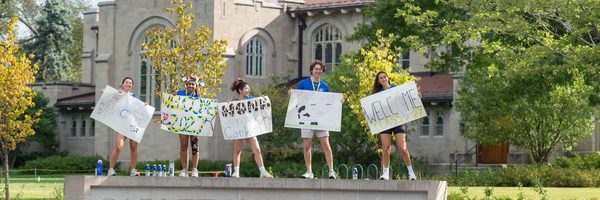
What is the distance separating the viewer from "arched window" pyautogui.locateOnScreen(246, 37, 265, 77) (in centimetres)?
6662

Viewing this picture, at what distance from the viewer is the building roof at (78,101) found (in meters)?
72.9

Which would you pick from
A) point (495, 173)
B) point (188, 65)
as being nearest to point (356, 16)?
point (495, 173)

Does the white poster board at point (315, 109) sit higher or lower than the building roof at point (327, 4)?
lower

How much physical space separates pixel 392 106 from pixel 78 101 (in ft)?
163

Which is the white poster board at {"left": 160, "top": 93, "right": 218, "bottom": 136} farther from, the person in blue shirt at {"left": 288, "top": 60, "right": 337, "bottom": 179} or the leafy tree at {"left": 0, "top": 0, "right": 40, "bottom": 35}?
the leafy tree at {"left": 0, "top": 0, "right": 40, "bottom": 35}

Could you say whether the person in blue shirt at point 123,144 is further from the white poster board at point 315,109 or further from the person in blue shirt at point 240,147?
the white poster board at point 315,109

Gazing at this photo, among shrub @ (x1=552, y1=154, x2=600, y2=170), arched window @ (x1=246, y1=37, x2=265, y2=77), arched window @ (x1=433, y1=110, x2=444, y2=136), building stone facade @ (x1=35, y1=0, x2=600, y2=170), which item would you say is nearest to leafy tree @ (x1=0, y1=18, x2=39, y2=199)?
shrub @ (x1=552, y1=154, x2=600, y2=170)

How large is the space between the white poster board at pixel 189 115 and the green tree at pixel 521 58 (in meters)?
6.13

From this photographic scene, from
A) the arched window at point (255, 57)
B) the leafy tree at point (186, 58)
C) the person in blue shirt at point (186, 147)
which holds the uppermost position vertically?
the arched window at point (255, 57)

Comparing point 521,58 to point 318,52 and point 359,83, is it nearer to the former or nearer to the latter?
point 359,83

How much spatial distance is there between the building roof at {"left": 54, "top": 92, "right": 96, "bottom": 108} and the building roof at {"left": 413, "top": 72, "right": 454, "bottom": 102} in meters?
17.5

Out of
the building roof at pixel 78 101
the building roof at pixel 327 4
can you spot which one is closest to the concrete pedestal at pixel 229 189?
the building roof at pixel 327 4

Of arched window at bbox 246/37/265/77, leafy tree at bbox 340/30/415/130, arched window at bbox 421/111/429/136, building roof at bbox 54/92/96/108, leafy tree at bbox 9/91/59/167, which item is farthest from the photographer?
leafy tree at bbox 9/91/59/167

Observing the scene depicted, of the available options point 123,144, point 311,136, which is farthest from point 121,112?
point 311,136
